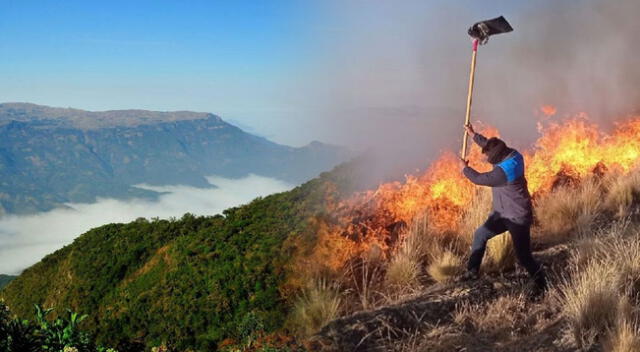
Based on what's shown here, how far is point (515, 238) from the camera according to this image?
6.06 meters

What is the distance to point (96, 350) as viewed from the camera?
12.3 ft

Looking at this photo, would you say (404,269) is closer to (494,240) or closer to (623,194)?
(494,240)

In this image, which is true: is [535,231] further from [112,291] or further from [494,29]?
[112,291]

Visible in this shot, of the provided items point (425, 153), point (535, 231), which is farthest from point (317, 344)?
point (425, 153)

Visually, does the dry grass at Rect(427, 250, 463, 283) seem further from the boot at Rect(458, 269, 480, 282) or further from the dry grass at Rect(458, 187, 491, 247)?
the dry grass at Rect(458, 187, 491, 247)

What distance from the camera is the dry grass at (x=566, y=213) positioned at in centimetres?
852

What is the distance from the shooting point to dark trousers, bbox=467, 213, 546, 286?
237 inches

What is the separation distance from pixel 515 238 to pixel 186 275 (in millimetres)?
5414

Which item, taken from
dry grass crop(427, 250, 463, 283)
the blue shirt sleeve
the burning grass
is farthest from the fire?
the blue shirt sleeve

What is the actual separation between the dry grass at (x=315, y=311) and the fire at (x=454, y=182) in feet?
4.40

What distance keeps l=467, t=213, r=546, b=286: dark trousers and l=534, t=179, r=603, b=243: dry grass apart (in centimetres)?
241

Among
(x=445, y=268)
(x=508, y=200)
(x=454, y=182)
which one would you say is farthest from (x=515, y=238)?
(x=454, y=182)

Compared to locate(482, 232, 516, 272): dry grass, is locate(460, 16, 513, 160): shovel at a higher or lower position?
higher

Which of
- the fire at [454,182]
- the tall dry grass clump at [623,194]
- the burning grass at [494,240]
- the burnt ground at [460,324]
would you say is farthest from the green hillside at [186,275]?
the tall dry grass clump at [623,194]
